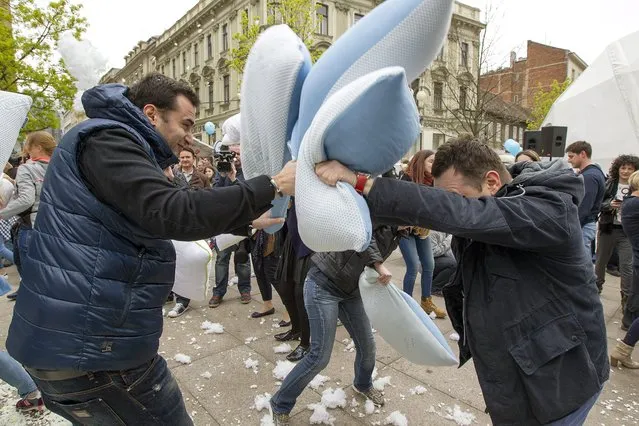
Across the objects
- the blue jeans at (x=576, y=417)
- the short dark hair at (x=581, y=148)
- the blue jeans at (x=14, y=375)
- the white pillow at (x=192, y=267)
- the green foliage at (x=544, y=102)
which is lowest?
the blue jeans at (x=14, y=375)

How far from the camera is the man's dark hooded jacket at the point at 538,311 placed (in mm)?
1402

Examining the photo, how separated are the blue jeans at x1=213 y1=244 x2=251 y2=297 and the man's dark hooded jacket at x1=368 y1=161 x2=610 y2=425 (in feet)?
13.4

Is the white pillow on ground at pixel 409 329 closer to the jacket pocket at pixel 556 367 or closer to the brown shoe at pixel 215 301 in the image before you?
the jacket pocket at pixel 556 367

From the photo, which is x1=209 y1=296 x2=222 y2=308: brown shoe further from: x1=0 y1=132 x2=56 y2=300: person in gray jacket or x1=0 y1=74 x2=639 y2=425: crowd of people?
x1=0 y1=74 x2=639 y2=425: crowd of people

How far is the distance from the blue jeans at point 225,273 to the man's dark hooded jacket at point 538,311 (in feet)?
13.4

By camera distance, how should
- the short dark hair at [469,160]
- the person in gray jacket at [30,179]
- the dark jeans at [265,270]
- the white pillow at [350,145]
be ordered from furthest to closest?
the dark jeans at [265,270], the person in gray jacket at [30,179], the short dark hair at [469,160], the white pillow at [350,145]

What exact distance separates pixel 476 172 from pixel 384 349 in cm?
281

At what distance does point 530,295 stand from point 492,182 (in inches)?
18.1

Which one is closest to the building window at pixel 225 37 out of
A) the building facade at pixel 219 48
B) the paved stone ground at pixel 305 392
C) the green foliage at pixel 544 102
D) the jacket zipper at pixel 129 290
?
the building facade at pixel 219 48

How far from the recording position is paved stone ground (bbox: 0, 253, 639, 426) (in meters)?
2.95

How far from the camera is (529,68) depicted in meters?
37.8

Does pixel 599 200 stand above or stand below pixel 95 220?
below

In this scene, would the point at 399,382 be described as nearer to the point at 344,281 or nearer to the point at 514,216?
the point at 344,281

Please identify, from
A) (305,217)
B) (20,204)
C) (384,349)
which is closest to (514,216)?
(305,217)
